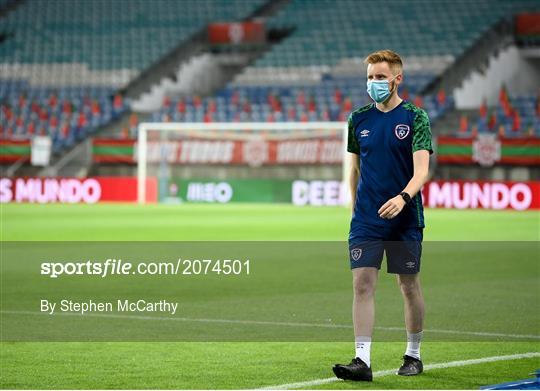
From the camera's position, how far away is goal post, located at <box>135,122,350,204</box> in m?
38.0

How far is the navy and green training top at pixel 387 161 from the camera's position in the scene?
7.28 metres

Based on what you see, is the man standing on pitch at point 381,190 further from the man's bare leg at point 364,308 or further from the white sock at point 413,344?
the white sock at point 413,344

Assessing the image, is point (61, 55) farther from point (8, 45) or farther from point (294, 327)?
point (294, 327)

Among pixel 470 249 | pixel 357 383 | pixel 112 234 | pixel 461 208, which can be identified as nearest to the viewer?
pixel 357 383

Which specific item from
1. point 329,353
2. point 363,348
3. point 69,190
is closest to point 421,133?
point 363,348

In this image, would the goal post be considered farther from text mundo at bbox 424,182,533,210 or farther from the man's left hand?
the man's left hand

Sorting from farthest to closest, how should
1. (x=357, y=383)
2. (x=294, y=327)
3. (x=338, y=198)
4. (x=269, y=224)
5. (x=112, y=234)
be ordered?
(x=338, y=198) < (x=269, y=224) < (x=112, y=234) < (x=294, y=327) < (x=357, y=383)

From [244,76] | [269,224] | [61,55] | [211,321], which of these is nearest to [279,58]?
→ [244,76]

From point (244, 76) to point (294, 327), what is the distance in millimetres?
37628

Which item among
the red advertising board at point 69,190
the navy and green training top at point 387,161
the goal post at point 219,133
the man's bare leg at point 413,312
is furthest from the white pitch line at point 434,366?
the red advertising board at point 69,190

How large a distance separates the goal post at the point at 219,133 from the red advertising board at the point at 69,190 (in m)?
0.86

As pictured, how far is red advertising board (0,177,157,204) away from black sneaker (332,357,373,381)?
1275 inches

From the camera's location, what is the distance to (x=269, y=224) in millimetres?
26141

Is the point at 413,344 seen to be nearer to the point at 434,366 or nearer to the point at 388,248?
the point at 434,366
